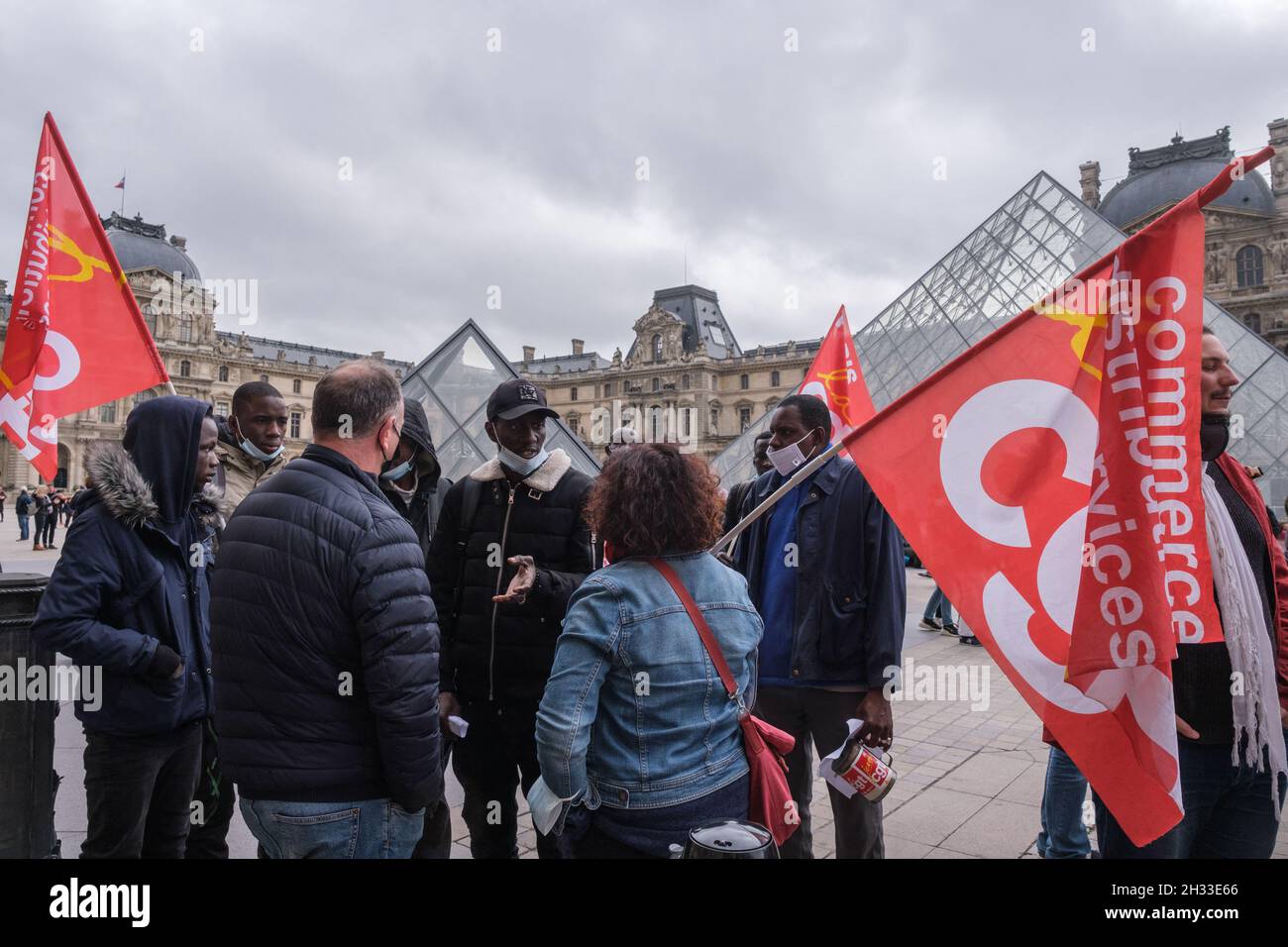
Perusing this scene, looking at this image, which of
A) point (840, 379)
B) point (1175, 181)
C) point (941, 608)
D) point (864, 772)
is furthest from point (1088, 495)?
point (1175, 181)

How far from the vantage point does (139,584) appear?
2615 mm

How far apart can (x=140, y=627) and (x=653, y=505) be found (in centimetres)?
181

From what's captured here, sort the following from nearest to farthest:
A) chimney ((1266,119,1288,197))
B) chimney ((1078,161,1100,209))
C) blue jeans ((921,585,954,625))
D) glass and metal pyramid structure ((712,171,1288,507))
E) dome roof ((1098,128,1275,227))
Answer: blue jeans ((921,585,954,625)) → glass and metal pyramid structure ((712,171,1288,507)) → chimney ((1266,119,1288,197)) → dome roof ((1098,128,1275,227)) → chimney ((1078,161,1100,209))

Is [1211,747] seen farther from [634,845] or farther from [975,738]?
[975,738]

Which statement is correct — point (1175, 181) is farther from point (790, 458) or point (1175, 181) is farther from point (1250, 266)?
point (790, 458)

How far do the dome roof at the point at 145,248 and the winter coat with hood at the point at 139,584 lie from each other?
69341mm

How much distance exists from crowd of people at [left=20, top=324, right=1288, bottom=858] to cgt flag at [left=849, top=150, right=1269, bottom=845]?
28cm

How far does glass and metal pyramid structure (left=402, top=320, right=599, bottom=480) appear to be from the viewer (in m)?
6.96

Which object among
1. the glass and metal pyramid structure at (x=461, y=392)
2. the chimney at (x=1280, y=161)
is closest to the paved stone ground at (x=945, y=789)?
the glass and metal pyramid structure at (x=461, y=392)

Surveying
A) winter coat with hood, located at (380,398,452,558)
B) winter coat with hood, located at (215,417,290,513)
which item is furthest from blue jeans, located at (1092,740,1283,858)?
winter coat with hood, located at (215,417,290,513)

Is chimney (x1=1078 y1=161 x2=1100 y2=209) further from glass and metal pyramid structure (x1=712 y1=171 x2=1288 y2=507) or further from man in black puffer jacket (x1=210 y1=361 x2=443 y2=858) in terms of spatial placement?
man in black puffer jacket (x1=210 y1=361 x2=443 y2=858)

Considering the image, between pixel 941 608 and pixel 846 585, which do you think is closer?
pixel 846 585
